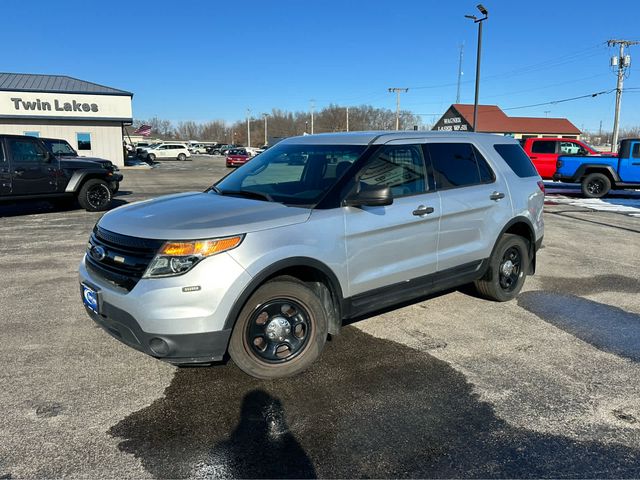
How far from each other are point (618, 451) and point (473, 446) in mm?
822

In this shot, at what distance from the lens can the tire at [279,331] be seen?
3.40m

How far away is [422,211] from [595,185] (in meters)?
15.3

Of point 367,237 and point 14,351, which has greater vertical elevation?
point 367,237

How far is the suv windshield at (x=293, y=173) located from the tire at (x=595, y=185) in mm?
15190

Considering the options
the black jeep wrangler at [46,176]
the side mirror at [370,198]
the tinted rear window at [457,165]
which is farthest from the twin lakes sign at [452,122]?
the side mirror at [370,198]

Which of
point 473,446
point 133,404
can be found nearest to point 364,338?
point 473,446

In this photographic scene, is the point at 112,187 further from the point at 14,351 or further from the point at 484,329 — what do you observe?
the point at 484,329

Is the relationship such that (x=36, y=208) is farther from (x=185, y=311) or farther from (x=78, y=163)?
(x=185, y=311)

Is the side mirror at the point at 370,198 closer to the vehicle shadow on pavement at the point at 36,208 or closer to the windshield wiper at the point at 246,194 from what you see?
the windshield wiper at the point at 246,194

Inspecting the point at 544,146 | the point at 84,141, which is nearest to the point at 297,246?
the point at 544,146

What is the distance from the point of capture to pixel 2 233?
9.48 metres

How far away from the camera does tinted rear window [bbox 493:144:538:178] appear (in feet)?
17.9

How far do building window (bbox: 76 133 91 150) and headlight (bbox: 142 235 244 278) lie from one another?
113 ft

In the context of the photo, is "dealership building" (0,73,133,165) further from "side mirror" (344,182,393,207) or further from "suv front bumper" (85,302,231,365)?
"side mirror" (344,182,393,207)
